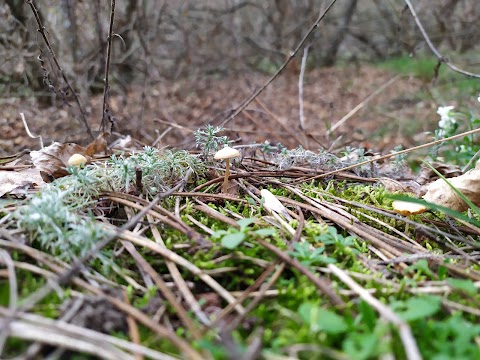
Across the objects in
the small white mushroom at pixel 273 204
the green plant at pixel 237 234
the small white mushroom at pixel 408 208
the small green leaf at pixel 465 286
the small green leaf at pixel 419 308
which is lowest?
the small white mushroom at pixel 273 204

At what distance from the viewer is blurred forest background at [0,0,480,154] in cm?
480

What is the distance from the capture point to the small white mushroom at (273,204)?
5.45ft

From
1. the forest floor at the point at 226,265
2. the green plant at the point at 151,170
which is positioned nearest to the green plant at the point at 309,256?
the forest floor at the point at 226,265

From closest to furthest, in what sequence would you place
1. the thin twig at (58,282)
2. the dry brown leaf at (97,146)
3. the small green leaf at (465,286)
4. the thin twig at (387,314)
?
the thin twig at (387,314) < the thin twig at (58,282) < the small green leaf at (465,286) < the dry brown leaf at (97,146)

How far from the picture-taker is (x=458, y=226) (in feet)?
5.60

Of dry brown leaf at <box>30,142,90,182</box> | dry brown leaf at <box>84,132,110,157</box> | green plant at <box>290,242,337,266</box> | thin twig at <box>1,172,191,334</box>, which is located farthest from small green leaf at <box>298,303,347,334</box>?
dry brown leaf at <box>84,132,110,157</box>

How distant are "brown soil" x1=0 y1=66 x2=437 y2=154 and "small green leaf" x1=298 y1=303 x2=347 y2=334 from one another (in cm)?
285

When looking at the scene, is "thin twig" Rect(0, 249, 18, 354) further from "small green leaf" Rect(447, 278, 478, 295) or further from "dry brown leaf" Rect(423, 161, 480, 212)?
"dry brown leaf" Rect(423, 161, 480, 212)

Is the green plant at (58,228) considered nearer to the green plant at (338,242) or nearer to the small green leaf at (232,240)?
the small green leaf at (232,240)

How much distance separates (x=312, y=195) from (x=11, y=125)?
163 inches

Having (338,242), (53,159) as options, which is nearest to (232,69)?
(53,159)

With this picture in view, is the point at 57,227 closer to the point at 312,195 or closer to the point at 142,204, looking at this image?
the point at 142,204

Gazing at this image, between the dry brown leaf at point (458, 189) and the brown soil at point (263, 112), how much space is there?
81.0 inches

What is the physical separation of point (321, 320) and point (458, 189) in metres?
1.06
